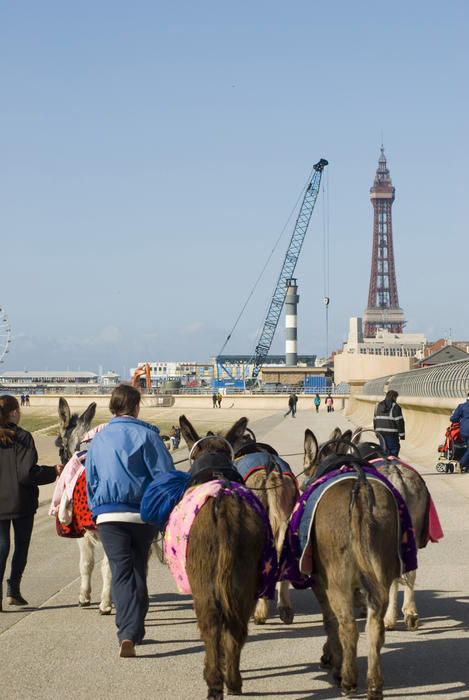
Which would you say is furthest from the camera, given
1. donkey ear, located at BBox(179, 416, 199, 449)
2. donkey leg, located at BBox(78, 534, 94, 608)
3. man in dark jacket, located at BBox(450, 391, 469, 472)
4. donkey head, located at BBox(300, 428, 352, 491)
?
man in dark jacket, located at BBox(450, 391, 469, 472)

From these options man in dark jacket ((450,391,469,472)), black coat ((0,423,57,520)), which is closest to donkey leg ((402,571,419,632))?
black coat ((0,423,57,520))

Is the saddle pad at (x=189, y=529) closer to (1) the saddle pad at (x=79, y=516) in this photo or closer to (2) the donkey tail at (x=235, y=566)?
(2) the donkey tail at (x=235, y=566)

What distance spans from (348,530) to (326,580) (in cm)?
35

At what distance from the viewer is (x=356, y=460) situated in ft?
19.7

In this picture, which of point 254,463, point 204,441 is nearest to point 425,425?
point 254,463

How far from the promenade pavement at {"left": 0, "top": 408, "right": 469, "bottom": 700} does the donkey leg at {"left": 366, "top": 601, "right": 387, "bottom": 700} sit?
0.92ft

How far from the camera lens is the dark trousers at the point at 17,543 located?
793 centimetres

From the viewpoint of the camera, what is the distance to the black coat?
310 inches

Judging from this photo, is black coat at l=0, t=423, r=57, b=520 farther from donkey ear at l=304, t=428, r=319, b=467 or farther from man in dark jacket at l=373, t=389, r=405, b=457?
man in dark jacket at l=373, t=389, r=405, b=457

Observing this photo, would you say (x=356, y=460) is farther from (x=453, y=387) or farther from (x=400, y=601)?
(x=453, y=387)

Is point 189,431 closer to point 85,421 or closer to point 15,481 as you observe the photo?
point 15,481

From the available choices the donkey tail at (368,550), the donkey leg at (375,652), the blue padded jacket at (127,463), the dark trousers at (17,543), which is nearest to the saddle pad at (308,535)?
the donkey tail at (368,550)

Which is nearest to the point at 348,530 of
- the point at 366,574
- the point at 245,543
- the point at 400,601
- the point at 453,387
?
the point at 366,574

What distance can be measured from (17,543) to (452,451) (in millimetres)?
11634
